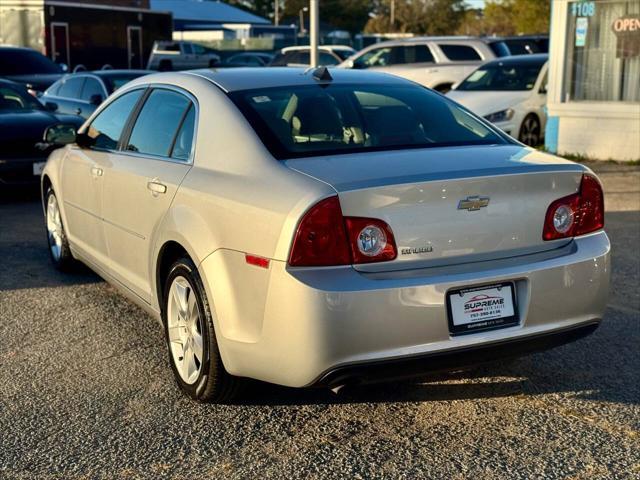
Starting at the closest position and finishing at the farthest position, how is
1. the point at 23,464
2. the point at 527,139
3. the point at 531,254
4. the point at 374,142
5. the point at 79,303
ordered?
1. the point at 23,464
2. the point at 531,254
3. the point at 374,142
4. the point at 79,303
5. the point at 527,139

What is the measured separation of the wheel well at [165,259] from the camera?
4618 mm

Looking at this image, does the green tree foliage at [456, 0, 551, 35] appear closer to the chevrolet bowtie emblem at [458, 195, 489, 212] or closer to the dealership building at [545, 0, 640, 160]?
the dealership building at [545, 0, 640, 160]

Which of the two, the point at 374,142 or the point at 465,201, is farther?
the point at 374,142

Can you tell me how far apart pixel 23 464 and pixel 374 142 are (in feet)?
7.14

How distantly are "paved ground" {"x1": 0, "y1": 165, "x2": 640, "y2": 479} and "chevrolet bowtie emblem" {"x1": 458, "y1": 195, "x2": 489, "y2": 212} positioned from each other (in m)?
1.01

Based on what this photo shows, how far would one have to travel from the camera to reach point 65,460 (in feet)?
12.9

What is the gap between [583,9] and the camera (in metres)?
13.1

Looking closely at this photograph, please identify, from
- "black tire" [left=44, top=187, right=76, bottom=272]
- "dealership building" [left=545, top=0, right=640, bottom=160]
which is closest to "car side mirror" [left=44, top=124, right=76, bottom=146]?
"black tire" [left=44, top=187, right=76, bottom=272]

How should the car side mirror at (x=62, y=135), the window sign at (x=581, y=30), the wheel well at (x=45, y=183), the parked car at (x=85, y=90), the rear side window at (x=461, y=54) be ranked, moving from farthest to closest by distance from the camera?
1. the rear side window at (x=461, y=54)
2. the parked car at (x=85, y=90)
3. the window sign at (x=581, y=30)
4. the wheel well at (x=45, y=183)
5. the car side mirror at (x=62, y=135)

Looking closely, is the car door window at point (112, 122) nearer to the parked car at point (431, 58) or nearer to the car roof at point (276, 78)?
the car roof at point (276, 78)

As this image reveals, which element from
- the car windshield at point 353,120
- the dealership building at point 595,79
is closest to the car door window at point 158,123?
the car windshield at point 353,120

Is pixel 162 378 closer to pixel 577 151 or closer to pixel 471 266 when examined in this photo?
pixel 471 266

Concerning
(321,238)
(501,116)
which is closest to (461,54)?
(501,116)

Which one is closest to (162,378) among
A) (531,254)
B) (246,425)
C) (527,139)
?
(246,425)
